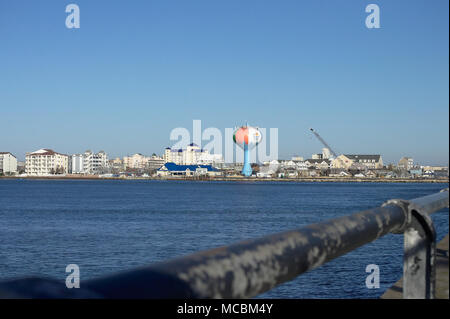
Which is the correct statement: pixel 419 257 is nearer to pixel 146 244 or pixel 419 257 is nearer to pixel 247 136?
pixel 146 244

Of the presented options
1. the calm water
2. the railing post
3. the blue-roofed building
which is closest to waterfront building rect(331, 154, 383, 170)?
the blue-roofed building

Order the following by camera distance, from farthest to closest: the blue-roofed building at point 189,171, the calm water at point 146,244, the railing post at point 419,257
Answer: the blue-roofed building at point 189,171 → the calm water at point 146,244 → the railing post at point 419,257

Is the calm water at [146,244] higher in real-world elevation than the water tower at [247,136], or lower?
lower

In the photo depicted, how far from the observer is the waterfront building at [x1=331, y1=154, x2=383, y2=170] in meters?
194

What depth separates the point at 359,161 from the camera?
193 meters

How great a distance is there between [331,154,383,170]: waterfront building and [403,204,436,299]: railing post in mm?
196757

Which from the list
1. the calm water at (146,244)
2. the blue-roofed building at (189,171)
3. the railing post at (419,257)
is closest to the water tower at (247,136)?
the blue-roofed building at (189,171)

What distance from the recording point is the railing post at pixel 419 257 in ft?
5.91

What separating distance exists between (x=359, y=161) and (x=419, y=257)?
19703 centimetres

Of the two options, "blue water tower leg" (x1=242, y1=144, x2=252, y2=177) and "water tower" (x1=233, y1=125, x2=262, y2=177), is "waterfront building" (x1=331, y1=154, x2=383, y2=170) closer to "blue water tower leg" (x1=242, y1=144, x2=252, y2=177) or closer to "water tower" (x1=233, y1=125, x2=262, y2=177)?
"blue water tower leg" (x1=242, y1=144, x2=252, y2=177)

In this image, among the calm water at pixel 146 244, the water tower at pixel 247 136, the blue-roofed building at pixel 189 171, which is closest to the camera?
the calm water at pixel 146 244

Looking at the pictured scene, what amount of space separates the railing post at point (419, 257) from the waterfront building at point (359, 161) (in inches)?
7746

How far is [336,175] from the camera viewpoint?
189 metres

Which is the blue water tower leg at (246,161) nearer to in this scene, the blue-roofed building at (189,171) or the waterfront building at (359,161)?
the blue-roofed building at (189,171)
